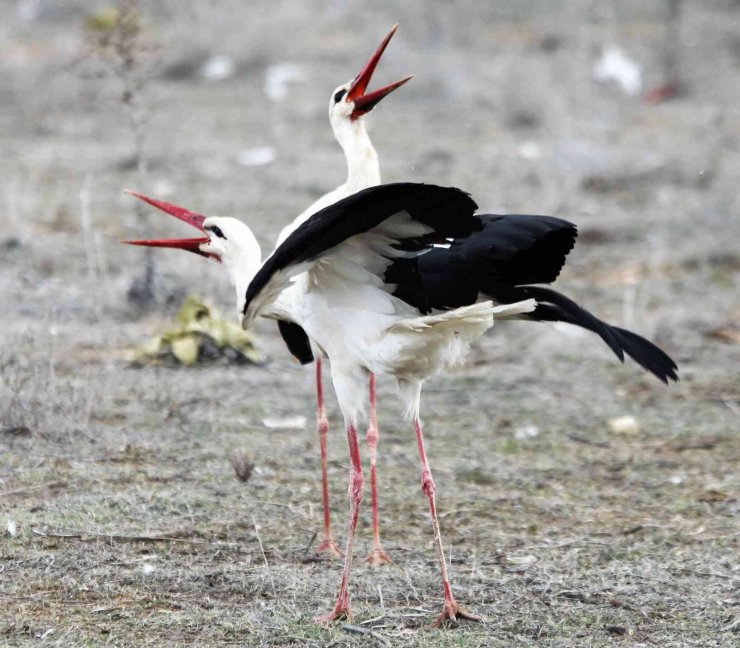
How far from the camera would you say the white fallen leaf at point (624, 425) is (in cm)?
700

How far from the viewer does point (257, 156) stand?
13.6 metres

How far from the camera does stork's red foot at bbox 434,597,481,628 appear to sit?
4.46m

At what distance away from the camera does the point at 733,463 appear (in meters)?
6.47

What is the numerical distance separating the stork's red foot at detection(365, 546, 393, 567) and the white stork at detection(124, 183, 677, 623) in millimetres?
407

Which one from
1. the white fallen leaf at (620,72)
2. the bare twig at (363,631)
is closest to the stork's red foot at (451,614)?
the bare twig at (363,631)

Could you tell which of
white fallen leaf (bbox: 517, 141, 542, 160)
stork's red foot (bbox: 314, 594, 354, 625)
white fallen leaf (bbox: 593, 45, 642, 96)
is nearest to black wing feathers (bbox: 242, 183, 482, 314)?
stork's red foot (bbox: 314, 594, 354, 625)

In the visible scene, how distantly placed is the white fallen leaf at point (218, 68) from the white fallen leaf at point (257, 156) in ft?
13.5

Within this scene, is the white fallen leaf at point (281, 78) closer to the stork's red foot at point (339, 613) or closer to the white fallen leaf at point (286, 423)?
the white fallen leaf at point (286, 423)

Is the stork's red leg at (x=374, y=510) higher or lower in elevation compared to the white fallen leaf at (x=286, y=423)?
higher

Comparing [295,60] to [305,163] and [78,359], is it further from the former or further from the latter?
[78,359]

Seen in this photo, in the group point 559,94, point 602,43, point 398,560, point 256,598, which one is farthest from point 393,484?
point 602,43

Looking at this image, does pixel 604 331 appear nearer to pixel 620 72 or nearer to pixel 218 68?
pixel 620 72

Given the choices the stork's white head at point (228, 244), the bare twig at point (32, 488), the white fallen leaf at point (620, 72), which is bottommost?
the bare twig at point (32, 488)

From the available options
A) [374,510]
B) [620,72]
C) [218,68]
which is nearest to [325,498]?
[374,510]
